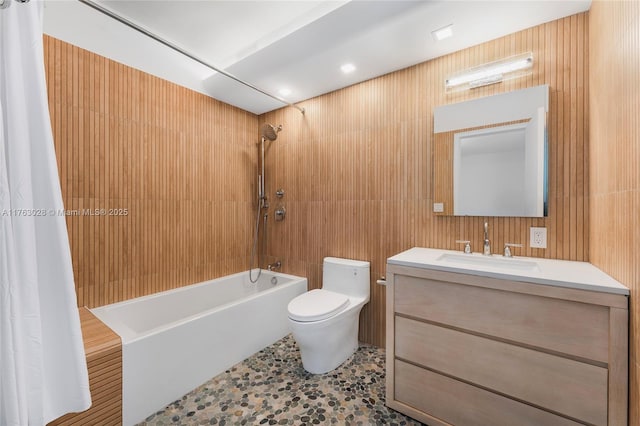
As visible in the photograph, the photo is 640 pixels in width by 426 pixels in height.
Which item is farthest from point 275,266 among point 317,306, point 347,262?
point 317,306

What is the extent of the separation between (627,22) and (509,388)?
163 cm

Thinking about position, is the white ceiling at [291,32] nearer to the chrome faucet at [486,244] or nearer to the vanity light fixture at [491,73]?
the vanity light fixture at [491,73]

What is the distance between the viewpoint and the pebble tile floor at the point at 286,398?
1.52m

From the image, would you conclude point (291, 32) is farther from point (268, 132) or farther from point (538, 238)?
point (538, 238)

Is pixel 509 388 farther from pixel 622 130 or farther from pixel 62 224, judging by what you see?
pixel 62 224

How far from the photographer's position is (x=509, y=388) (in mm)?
1260

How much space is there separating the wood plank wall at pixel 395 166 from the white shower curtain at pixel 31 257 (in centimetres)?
191

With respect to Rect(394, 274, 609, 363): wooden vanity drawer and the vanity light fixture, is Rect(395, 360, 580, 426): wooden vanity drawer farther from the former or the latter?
the vanity light fixture

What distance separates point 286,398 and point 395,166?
1.85 meters

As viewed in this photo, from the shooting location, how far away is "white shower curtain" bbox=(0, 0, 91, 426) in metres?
0.79

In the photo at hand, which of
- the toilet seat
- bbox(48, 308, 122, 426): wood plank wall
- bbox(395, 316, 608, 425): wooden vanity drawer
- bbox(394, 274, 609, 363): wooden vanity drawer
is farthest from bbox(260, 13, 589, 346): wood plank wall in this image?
bbox(48, 308, 122, 426): wood plank wall

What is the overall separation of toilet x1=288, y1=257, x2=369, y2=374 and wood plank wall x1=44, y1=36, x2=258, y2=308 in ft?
3.87

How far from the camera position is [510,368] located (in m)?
1.26

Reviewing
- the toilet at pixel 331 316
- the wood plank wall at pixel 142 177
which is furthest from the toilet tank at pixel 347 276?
the wood plank wall at pixel 142 177
